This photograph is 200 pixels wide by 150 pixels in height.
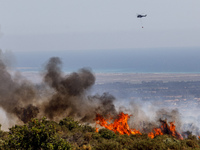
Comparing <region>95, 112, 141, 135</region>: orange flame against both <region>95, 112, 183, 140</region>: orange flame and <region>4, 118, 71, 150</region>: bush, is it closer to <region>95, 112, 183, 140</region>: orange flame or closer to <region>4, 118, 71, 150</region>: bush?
<region>95, 112, 183, 140</region>: orange flame

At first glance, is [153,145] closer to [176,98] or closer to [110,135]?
[110,135]

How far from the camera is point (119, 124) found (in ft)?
A: 250

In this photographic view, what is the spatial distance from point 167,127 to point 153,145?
1644 inches

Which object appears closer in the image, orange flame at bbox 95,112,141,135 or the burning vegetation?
orange flame at bbox 95,112,141,135

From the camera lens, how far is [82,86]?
285 ft

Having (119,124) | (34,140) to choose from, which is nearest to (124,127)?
(119,124)

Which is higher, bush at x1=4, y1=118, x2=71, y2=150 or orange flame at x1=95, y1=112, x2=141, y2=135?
bush at x1=4, y1=118, x2=71, y2=150

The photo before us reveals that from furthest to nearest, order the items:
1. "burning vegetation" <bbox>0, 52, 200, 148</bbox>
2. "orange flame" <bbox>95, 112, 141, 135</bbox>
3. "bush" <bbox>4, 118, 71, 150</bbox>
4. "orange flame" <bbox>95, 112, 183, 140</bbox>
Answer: "burning vegetation" <bbox>0, 52, 200, 148</bbox>
"orange flame" <bbox>95, 112, 183, 140</bbox>
"orange flame" <bbox>95, 112, 141, 135</bbox>
"bush" <bbox>4, 118, 71, 150</bbox>

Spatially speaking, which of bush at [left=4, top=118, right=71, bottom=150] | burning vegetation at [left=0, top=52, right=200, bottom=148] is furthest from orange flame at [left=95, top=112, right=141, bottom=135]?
bush at [left=4, top=118, right=71, bottom=150]

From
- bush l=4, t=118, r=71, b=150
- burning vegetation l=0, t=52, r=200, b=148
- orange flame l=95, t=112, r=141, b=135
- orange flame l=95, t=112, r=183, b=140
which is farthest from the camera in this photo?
burning vegetation l=0, t=52, r=200, b=148

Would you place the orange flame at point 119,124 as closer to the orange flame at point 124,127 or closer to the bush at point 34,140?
the orange flame at point 124,127

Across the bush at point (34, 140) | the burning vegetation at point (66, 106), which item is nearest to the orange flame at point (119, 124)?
the burning vegetation at point (66, 106)

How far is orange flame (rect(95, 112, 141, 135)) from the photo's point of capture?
72.9 m

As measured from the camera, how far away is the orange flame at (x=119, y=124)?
72938mm
